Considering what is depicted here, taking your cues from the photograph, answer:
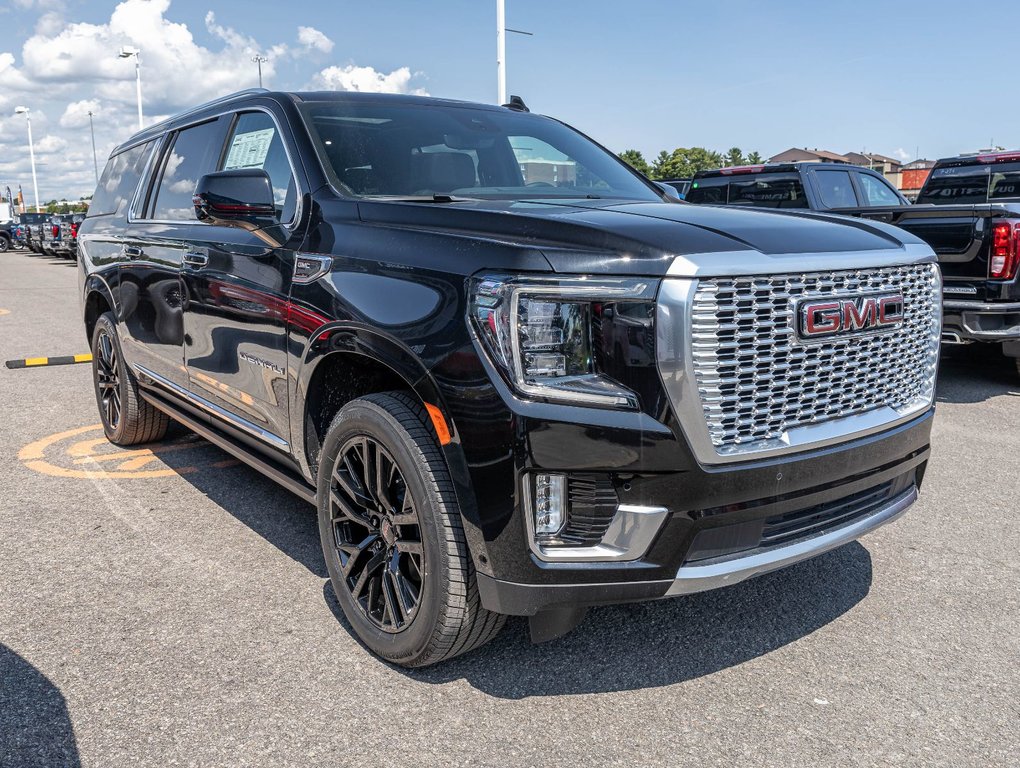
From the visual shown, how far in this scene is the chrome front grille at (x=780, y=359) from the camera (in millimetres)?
2455

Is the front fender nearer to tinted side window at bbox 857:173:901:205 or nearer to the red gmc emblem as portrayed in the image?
the red gmc emblem

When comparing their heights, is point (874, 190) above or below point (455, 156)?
below

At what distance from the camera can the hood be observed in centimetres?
246

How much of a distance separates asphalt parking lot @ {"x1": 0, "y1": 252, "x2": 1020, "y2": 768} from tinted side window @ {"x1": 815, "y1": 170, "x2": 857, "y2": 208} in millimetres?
6943

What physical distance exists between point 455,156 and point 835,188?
8368 millimetres

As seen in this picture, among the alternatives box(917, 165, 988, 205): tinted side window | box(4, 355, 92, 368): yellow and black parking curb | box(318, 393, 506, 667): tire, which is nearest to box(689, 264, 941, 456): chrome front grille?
box(318, 393, 506, 667): tire

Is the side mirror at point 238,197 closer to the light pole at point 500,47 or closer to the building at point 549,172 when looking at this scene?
the building at point 549,172

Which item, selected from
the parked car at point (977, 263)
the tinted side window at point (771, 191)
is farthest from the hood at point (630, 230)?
the tinted side window at point (771, 191)

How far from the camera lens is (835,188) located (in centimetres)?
1098

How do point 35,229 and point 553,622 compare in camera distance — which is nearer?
point 553,622

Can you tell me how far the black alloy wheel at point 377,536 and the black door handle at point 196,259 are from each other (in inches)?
58.3

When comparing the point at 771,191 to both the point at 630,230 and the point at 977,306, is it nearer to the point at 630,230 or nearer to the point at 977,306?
the point at 977,306

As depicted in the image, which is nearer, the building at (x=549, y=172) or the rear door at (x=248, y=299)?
the rear door at (x=248, y=299)

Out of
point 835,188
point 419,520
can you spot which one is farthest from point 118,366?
point 835,188
